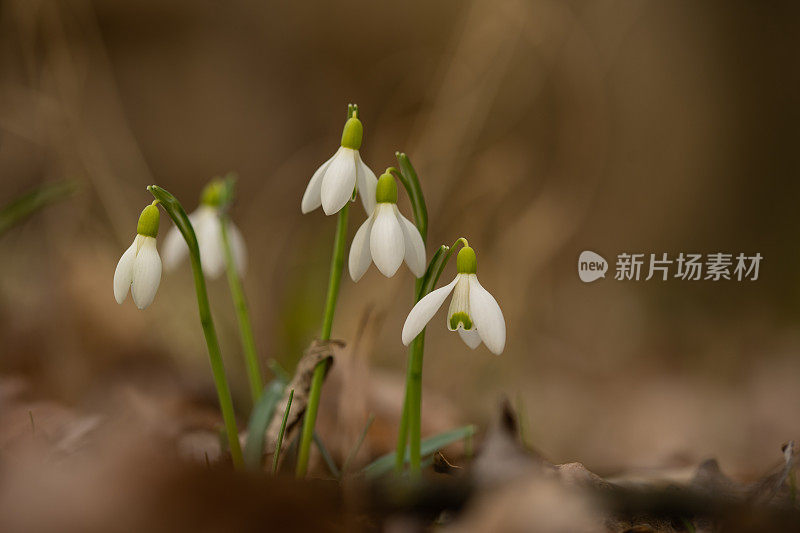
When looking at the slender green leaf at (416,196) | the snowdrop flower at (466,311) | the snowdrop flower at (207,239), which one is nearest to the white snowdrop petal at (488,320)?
the snowdrop flower at (466,311)

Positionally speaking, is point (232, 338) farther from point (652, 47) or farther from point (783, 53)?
point (783, 53)

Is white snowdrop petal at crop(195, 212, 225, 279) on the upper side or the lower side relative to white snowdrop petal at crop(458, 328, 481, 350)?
upper

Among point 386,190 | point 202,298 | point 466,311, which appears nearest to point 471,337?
point 466,311

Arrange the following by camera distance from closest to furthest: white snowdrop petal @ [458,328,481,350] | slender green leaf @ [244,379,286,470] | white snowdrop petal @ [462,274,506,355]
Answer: white snowdrop petal @ [462,274,506,355]
white snowdrop petal @ [458,328,481,350]
slender green leaf @ [244,379,286,470]

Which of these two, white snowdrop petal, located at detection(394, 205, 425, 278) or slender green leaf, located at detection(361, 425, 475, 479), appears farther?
slender green leaf, located at detection(361, 425, 475, 479)

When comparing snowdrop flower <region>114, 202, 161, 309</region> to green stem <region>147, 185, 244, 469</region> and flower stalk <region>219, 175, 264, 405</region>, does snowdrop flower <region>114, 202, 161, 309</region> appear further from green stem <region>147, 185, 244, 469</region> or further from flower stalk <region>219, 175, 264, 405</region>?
flower stalk <region>219, 175, 264, 405</region>

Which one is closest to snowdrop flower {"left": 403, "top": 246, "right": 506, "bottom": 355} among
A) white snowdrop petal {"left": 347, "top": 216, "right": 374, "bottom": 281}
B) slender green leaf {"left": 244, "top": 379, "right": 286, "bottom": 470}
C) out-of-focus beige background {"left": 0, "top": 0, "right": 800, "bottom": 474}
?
white snowdrop petal {"left": 347, "top": 216, "right": 374, "bottom": 281}

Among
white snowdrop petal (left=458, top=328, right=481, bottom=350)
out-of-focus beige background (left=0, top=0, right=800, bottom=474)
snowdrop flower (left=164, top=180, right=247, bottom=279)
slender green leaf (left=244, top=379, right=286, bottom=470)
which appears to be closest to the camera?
white snowdrop petal (left=458, top=328, right=481, bottom=350)

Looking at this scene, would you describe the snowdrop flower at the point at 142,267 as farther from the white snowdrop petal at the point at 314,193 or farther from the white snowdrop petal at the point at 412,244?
the white snowdrop petal at the point at 412,244

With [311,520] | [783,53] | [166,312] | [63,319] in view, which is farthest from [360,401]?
[783,53]
